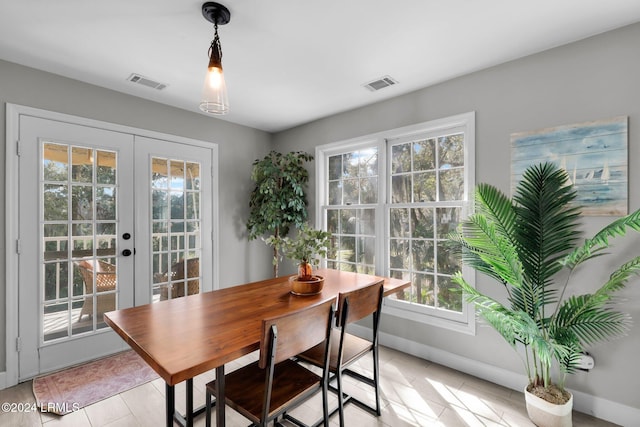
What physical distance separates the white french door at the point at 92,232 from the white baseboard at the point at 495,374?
2.27m

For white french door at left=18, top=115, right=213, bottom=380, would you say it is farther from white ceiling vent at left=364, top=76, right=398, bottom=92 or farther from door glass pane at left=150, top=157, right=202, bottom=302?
white ceiling vent at left=364, top=76, right=398, bottom=92

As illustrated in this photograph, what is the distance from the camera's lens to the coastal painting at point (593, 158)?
192 centimetres

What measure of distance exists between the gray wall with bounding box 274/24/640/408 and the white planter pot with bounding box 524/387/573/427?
1.23 ft

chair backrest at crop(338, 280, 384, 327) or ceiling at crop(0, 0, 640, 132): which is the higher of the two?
ceiling at crop(0, 0, 640, 132)

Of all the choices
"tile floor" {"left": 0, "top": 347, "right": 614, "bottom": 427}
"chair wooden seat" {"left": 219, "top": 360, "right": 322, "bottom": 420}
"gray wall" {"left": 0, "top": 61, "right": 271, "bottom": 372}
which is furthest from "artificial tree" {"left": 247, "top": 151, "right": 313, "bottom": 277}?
"chair wooden seat" {"left": 219, "top": 360, "right": 322, "bottom": 420}

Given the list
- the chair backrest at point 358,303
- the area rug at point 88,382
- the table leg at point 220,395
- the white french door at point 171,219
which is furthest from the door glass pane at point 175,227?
the chair backrest at point 358,303

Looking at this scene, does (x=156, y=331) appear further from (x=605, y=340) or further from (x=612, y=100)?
(x=612, y=100)

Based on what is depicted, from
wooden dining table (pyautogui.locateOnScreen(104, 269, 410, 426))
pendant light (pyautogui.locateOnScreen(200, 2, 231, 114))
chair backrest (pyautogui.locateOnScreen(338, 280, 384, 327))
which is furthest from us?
Result: chair backrest (pyautogui.locateOnScreen(338, 280, 384, 327))

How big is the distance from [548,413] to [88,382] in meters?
3.26

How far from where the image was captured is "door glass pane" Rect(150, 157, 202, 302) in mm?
3182

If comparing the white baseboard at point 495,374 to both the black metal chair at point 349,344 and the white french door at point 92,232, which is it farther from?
the white french door at point 92,232

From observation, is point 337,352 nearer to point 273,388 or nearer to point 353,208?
point 273,388

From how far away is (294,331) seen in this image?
1.35 metres

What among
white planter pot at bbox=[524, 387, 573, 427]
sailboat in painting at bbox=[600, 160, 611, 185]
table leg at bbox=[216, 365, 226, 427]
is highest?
sailboat in painting at bbox=[600, 160, 611, 185]
